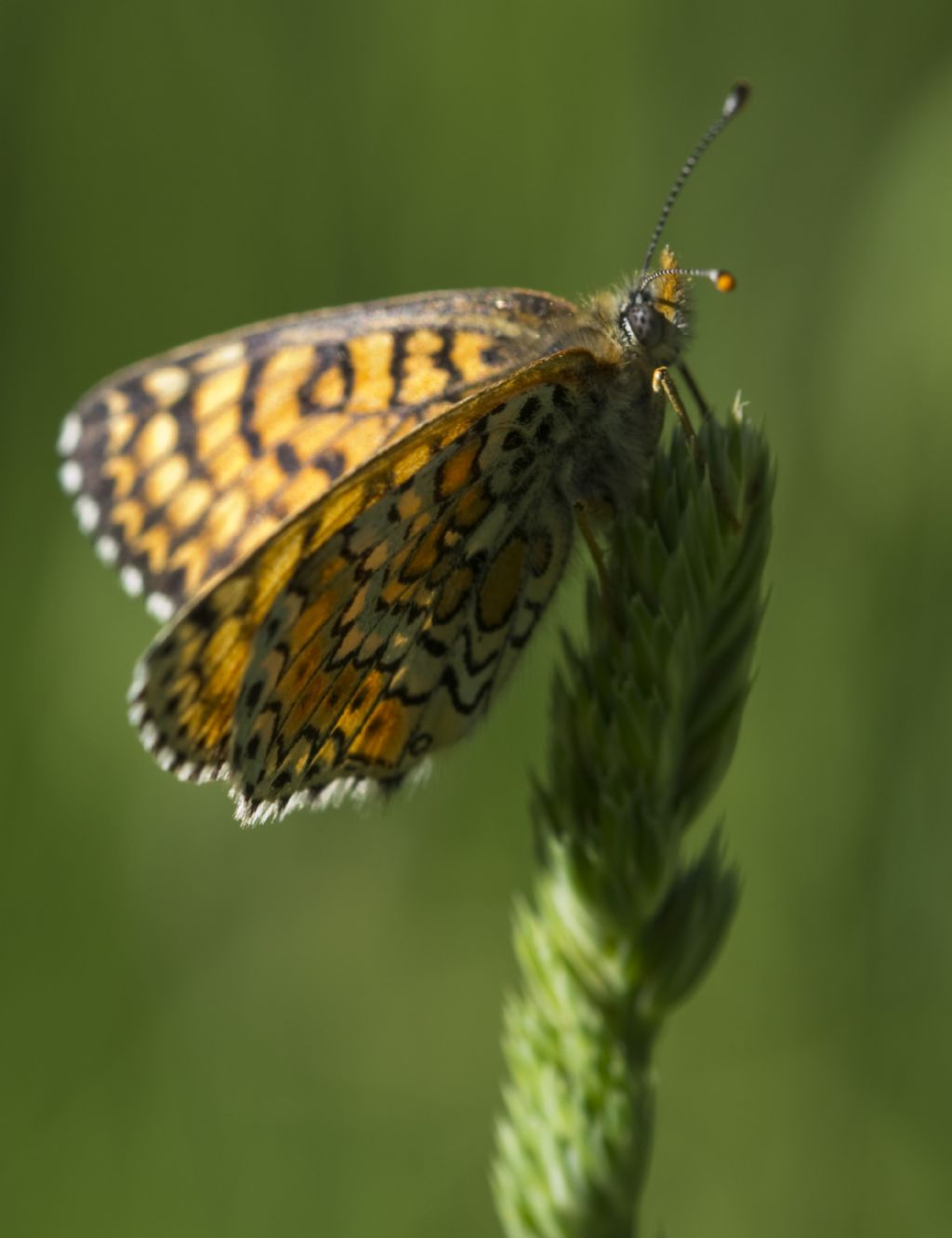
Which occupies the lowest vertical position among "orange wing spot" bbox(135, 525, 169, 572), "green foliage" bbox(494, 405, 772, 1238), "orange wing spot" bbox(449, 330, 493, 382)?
"green foliage" bbox(494, 405, 772, 1238)

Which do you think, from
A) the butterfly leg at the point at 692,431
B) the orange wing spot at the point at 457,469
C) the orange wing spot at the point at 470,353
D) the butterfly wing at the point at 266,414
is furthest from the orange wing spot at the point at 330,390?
the butterfly leg at the point at 692,431

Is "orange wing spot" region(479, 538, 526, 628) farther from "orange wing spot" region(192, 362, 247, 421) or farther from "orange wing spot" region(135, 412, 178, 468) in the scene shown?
"orange wing spot" region(135, 412, 178, 468)

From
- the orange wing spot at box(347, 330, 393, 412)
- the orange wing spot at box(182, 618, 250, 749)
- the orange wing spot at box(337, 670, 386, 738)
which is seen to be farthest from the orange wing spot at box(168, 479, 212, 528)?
the orange wing spot at box(182, 618, 250, 749)

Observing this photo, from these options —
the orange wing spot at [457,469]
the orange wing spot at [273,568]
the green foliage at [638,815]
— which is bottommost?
the green foliage at [638,815]

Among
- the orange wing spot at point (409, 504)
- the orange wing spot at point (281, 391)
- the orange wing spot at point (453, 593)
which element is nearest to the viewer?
the orange wing spot at point (409, 504)

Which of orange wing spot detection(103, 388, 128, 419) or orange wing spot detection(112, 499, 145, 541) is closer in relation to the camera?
orange wing spot detection(112, 499, 145, 541)

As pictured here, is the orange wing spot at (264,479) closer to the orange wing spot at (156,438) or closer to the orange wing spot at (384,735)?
the orange wing spot at (156,438)

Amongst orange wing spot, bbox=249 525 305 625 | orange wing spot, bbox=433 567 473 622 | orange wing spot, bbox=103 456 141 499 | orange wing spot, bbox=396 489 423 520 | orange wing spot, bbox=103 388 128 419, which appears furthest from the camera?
orange wing spot, bbox=103 388 128 419
